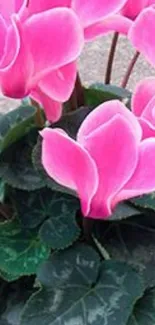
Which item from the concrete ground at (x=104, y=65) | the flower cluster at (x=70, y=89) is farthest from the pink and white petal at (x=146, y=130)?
the concrete ground at (x=104, y=65)

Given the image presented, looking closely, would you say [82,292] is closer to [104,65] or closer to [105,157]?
[105,157]

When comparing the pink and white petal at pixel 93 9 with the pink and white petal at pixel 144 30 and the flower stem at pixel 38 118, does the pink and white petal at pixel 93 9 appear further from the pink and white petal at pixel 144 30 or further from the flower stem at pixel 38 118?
the flower stem at pixel 38 118

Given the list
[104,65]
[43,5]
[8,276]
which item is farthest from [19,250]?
[104,65]

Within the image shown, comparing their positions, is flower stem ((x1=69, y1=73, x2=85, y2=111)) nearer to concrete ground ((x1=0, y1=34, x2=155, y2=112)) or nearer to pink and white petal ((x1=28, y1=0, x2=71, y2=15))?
pink and white petal ((x1=28, y1=0, x2=71, y2=15))

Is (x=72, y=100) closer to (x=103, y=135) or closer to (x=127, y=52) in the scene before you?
(x=103, y=135)

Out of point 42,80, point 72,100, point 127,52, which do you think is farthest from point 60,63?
point 127,52

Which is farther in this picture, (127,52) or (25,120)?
(127,52)

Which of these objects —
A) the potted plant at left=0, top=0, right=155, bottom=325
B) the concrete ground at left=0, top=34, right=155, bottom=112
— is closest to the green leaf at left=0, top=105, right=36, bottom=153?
the potted plant at left=0, top=0, right=155, bottom=325
